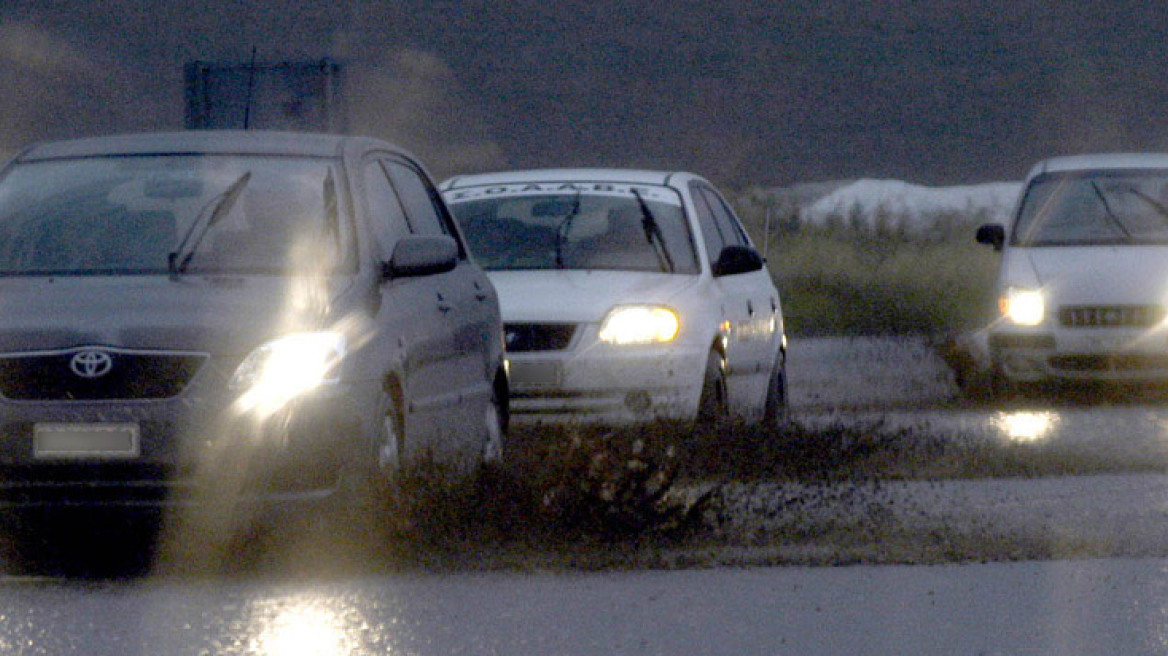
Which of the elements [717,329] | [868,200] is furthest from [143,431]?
[868,200]

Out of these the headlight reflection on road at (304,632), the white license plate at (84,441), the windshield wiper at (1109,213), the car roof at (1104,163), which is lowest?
the headlight reflection on road at (304,632)

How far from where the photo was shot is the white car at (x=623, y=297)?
1086cm

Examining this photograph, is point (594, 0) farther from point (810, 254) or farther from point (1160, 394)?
point (1160, 394)

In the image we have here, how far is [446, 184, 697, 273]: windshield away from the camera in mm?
11711

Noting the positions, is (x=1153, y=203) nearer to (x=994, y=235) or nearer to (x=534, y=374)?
(x=994, y=235)

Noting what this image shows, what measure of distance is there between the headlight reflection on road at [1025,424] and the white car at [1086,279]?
745 millimetres

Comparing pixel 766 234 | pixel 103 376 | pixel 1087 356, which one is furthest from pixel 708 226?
pixel 766 234

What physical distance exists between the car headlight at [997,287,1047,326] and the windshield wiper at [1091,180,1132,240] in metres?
0.99

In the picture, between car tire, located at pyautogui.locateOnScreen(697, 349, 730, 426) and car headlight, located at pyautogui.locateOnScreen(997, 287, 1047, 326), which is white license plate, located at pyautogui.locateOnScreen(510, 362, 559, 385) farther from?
car headlight, located at pyautogui.locateOnScreen(997, 287, 1047, 326)

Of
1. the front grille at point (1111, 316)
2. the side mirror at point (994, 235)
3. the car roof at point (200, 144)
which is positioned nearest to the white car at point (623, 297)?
the front grille at point (1111, 316)

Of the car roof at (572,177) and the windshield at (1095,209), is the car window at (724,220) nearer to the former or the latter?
the car roof at (572,177)

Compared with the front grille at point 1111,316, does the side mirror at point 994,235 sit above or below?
above

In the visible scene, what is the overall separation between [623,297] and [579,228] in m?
0.97

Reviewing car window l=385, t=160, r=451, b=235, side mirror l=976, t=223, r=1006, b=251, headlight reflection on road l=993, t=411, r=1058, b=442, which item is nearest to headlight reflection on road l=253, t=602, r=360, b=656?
car window l=385, t=160, r=451, b=235
